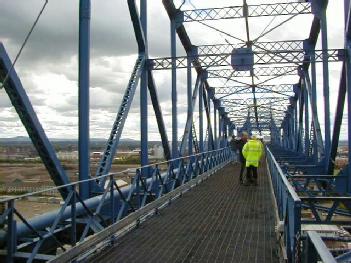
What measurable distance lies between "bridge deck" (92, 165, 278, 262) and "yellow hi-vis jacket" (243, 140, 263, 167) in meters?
2.37

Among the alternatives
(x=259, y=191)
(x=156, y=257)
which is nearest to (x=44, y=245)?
(x=156, y=257)

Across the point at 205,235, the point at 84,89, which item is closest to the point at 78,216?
the point at 205,235

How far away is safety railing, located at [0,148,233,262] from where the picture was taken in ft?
15.6

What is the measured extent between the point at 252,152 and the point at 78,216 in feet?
24.8

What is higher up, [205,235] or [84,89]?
[84,89]

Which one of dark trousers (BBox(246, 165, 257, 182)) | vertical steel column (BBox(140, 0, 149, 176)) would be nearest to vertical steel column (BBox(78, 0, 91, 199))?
vertical steel column (BBox(140, 0, 149, 176))

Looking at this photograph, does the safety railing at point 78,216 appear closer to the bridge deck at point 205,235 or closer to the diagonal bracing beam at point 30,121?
the bridge deck at point 205,235

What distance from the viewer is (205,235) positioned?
729 centimetres

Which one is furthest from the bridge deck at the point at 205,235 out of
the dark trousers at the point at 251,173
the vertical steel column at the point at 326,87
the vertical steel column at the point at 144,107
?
the vertical steel column at the point at 326,87

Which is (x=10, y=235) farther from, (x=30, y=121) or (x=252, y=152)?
(x=252, y=152)

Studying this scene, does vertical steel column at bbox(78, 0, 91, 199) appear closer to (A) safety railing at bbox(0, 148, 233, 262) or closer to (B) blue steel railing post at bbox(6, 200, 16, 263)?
(A) safety railing at bbox(0, 148, 233, 262)

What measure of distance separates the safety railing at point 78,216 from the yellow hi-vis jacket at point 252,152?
2.04m

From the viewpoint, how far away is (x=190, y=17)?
1912 centimetres

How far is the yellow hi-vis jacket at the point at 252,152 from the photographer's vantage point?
44.4 feet
